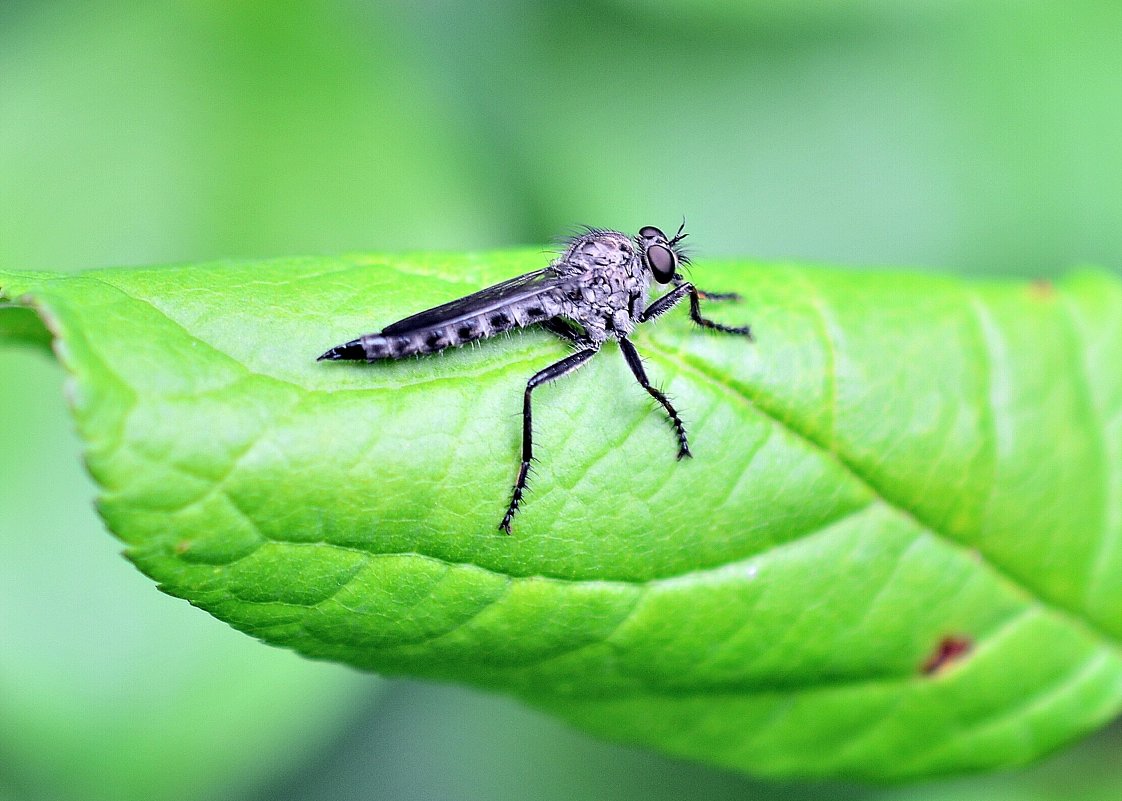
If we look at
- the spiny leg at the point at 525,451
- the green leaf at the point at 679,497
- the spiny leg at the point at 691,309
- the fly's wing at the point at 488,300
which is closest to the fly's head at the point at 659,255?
the spiny leg at the point at 691,309

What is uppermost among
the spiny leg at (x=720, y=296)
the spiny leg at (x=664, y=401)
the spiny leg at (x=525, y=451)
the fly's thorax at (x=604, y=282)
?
the fly's thorax at (x=604, y=282)

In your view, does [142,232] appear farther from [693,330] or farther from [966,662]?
[966,662]

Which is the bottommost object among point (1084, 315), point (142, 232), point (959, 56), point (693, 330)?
point (693, 330)

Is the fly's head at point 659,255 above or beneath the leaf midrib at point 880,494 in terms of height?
above

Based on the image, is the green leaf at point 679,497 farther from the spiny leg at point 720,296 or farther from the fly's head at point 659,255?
the fly's head at point 659,255

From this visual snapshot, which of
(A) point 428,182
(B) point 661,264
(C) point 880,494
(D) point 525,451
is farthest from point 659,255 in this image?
(A) point 428,182

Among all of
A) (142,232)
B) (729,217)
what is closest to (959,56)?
(729,217)
